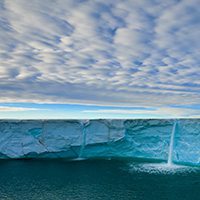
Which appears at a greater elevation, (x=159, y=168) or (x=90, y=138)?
(x=90, y=138)

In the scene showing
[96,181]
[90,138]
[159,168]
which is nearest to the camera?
[96,181]

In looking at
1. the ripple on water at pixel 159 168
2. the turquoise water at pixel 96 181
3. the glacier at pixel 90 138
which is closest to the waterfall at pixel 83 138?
the glacier at pixel 90 138

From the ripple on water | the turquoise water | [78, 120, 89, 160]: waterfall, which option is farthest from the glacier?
the turquoise water

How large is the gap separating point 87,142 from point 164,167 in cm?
576

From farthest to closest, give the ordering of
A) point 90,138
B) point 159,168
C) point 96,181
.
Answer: point 90,138 < point 159,168 < point 96,181

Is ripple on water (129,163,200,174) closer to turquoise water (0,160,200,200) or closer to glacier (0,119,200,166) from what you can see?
turquoise water (0,160,200,200)

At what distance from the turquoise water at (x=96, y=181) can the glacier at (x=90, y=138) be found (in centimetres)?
154

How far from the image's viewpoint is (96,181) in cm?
1462

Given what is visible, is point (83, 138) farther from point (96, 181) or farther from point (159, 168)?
point (96, 181)

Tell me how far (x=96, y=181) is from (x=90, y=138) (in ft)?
21.9

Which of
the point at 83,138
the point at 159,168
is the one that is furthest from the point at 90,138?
the point at 159,168

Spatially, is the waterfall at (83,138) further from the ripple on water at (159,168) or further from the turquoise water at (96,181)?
the ripple on water at (159,168)

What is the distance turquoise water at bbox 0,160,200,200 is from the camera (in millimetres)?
12389

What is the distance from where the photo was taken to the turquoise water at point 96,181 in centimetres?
1239
